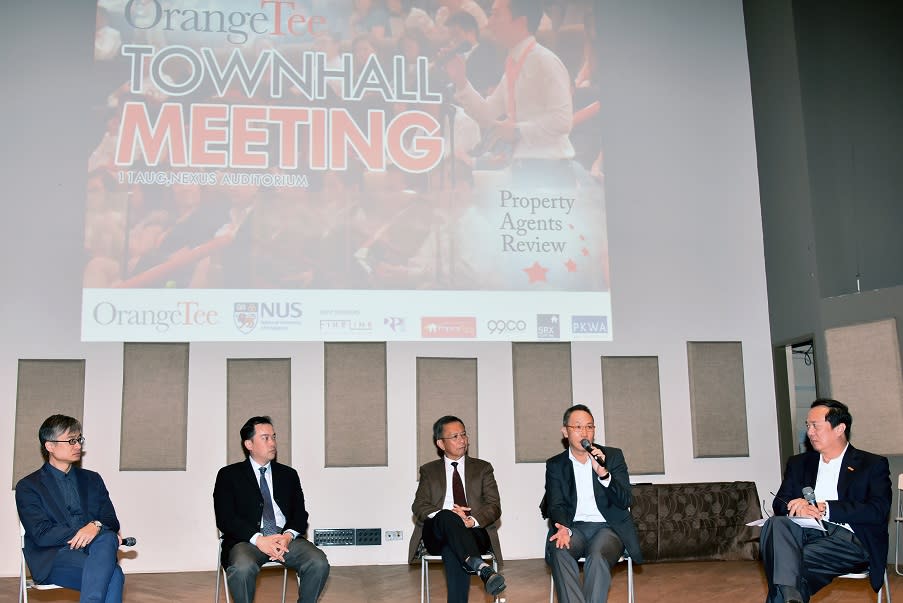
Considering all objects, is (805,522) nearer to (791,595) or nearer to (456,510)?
(791,595)

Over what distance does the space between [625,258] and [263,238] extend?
3010 millimetres

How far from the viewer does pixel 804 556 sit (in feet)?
13.6

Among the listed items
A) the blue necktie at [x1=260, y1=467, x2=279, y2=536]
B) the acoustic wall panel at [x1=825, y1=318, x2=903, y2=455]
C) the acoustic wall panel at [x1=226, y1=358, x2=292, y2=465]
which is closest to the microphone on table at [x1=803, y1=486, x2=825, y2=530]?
the acoustic wall panel at [x1=825, y1=318, x2=903, y2=455]

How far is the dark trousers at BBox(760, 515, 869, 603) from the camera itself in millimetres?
4031

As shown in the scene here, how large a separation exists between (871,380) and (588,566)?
3245 mm

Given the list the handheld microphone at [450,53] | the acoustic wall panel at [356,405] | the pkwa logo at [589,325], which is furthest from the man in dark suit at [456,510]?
the handheld microphone at [450,53]

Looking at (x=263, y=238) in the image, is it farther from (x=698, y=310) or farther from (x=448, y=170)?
(x=698, y=310)

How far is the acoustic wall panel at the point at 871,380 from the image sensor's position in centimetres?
633

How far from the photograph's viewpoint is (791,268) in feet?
24.1

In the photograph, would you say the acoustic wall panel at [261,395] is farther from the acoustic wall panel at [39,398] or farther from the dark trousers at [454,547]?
the dark trousers at [454,547]

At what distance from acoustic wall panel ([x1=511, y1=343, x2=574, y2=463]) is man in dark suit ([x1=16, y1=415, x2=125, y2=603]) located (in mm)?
3628

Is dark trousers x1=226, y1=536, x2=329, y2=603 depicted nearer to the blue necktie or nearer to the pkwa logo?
the blue necktie

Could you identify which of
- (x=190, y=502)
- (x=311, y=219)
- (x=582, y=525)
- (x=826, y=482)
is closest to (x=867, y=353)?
(x=826, y=482)

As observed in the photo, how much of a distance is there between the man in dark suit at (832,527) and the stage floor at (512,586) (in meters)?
1.26
